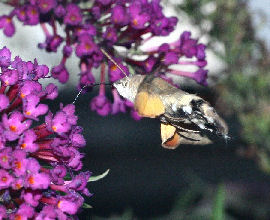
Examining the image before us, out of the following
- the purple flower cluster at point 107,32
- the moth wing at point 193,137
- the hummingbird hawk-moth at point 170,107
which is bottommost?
the moth wing at point 193,137

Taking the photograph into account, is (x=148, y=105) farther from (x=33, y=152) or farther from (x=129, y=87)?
(x=33, y=152)

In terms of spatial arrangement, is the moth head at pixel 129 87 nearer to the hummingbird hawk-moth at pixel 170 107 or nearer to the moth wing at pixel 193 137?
the hummingbird hawk-moth at pixel 170 107

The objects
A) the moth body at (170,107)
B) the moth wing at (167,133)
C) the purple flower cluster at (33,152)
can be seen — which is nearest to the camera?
the purple flower cluster at (33,152)

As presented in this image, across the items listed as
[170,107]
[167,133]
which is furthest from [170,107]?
[167,133]

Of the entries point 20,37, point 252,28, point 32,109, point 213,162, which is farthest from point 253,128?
point 213,162

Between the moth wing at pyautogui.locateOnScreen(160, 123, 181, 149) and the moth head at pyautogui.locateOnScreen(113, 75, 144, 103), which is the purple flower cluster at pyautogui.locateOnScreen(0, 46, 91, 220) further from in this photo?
the moth wing at pyautogui.locateOnScreen(160, 123, 181, 149)

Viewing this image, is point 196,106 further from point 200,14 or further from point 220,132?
point 200,14

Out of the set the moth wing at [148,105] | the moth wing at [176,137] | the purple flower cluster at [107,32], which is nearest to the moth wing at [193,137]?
the moth wing at [176,137]

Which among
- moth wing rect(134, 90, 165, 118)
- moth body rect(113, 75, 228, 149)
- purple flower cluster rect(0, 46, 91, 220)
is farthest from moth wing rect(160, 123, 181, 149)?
purple flower cluster rect(0, 46, 91, 220)
